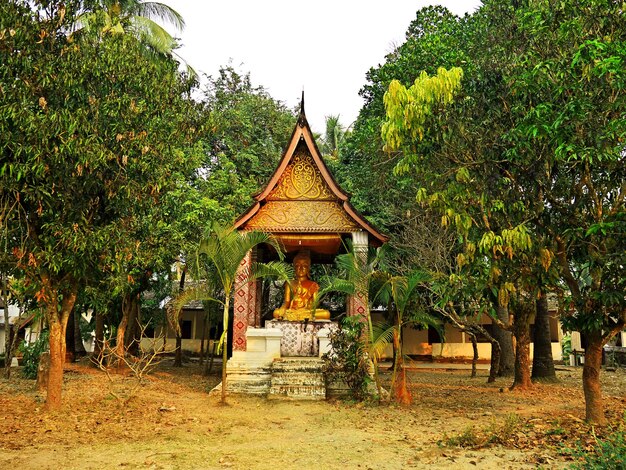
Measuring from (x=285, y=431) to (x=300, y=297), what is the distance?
6.90 m

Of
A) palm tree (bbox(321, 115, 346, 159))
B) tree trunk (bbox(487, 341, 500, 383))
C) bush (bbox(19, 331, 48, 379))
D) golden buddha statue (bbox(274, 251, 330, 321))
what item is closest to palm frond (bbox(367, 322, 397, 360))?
golden buddha statue (bbox(274, 251, 330, 321))

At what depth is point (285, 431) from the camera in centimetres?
796

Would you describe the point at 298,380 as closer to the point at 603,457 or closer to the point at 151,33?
the point at 603,457

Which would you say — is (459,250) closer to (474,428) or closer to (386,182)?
(386,182)

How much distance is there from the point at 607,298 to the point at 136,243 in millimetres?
7196

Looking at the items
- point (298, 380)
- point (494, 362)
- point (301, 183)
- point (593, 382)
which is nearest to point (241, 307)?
point (298, 380)

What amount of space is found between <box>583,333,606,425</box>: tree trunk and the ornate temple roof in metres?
5.71

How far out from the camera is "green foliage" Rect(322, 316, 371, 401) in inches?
426

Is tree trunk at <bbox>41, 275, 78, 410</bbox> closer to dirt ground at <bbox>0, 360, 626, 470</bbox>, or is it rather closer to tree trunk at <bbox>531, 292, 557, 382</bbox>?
dirt ground at <bbox>0, 360, 626, 470</bbox>

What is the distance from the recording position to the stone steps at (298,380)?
1076cm

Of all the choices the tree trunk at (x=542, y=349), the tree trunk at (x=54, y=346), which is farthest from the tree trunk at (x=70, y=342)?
the tree trunk at (x=542, y=349)

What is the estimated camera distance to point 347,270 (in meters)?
10.9

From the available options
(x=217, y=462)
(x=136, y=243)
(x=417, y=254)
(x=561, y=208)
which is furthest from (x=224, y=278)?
(x=417, y=254)

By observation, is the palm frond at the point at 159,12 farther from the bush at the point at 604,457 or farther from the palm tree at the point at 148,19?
the bush at the point at 604,457
